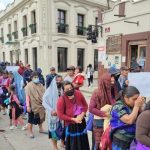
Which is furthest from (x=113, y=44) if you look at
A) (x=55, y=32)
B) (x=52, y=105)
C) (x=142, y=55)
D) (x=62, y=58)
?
(x=62, y=58)

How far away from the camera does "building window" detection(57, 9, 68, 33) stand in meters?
20.8

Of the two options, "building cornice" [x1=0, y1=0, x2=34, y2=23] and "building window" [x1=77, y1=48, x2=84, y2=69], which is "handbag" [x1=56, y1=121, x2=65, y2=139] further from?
"building cornice" [x1=0, y1=0, x2=34, y2=23]

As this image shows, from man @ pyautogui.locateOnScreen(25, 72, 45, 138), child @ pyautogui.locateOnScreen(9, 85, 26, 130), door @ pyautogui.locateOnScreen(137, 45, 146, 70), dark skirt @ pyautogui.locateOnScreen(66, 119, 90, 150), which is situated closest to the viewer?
dark skirt @ pyautogui.locateOnScreen(66, 119, 90, 150)

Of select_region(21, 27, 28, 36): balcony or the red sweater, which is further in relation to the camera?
select_region(21, 27, 28, 36): balcony

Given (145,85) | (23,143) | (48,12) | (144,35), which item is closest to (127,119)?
(145,85)

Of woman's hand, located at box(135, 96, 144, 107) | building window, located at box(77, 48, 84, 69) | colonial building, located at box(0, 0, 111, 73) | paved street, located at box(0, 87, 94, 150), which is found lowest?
paved street, located at box(0, 87, 94, 150)

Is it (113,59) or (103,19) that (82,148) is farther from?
(103,19)

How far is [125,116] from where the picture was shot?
2.74m

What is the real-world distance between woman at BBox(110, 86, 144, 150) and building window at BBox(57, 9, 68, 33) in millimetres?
18521

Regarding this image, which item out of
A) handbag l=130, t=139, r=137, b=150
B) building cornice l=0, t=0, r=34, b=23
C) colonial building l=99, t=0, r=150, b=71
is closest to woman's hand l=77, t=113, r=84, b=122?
handbag l=130, t=139, r=137, b=150

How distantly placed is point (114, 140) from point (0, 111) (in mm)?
6664

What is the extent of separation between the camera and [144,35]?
10.8 meters

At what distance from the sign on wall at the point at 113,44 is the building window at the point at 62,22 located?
28.2ft

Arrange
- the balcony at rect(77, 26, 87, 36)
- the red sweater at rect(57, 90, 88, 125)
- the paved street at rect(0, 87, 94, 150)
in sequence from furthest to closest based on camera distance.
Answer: the balcony at rect(77, 26, 87, 36)
the paved street at rect(0, 87, 94, 150)
the red sweater at rect(57, 90, 88, 125)
